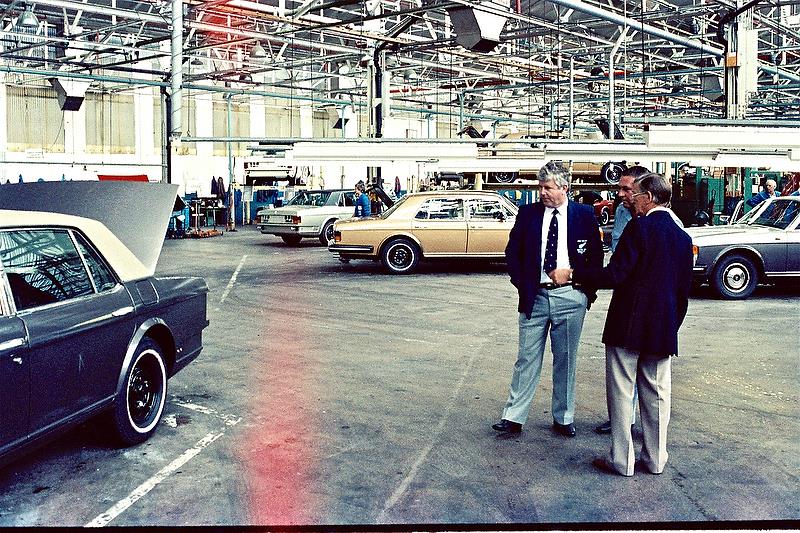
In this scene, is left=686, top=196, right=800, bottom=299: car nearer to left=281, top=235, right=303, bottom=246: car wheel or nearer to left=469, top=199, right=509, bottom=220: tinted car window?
left=469, top=199, right=509, bottom=220: tinted car window

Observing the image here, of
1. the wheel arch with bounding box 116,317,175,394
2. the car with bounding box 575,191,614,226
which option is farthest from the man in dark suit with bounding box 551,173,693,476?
the car with bounding box 575,191,614,226

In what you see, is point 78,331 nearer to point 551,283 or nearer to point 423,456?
point 423,456

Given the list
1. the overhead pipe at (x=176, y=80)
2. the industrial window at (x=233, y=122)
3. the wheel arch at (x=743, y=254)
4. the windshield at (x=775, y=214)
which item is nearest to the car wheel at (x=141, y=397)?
the overhead pipe at (x=176, y=80)

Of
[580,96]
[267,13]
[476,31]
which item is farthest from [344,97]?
[476,31]

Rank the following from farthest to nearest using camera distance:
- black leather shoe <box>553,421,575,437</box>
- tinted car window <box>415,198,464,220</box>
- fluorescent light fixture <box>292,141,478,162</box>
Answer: tinted car window <box>415,198,464,220</box>, fluorescent light fixture <box>292,141,478,162</box>, black leather shoe <box>553,421,575,437</box>

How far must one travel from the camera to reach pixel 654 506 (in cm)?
450

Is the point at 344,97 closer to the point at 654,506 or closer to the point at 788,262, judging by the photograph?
the point at 788,262

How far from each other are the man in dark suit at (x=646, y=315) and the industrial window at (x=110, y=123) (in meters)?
34.3

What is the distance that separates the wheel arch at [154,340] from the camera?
5336 mm

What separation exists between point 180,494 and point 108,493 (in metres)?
0.38

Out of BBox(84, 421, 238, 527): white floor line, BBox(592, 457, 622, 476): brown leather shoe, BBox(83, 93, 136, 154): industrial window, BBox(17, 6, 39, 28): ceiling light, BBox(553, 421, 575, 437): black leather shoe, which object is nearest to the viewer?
BBox(84, 421, 238, 527): white floor line

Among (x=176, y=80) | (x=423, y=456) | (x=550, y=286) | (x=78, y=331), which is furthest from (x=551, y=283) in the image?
(x=176, y=80)

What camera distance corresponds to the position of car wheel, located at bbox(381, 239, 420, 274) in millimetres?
16312

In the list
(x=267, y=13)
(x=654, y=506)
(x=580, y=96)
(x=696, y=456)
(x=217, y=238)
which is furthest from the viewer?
(x=580, y=96)
